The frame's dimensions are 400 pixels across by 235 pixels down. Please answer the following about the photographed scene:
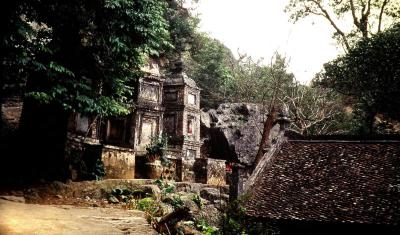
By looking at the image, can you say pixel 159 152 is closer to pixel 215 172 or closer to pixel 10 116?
pixel 215 172

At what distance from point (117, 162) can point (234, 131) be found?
60.6 feet

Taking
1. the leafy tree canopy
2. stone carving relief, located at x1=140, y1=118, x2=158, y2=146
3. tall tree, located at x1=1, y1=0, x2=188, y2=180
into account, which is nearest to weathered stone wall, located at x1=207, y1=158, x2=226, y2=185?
stone carving relief, located at x1=140, y1=118, x2=158, y2=146

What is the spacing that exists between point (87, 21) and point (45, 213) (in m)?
7.17

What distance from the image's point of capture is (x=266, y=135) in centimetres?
2069

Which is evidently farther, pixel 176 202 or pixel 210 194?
pixel 210 194

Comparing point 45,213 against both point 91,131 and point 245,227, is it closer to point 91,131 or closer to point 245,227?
point 245,227

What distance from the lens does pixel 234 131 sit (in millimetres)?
32562

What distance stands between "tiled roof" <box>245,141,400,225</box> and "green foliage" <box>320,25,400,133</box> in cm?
851

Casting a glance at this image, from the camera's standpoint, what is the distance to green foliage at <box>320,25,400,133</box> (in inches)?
853

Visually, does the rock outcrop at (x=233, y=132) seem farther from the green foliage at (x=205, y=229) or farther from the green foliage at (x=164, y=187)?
the green foliage at (x=205, y=229)

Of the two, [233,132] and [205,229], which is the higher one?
[233,132]

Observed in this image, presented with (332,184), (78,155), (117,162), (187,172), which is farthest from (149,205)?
(187,172)

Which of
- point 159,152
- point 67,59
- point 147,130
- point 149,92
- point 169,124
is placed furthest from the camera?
point 169,124

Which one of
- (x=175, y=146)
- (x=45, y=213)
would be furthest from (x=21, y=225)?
(x=175, y=146)
